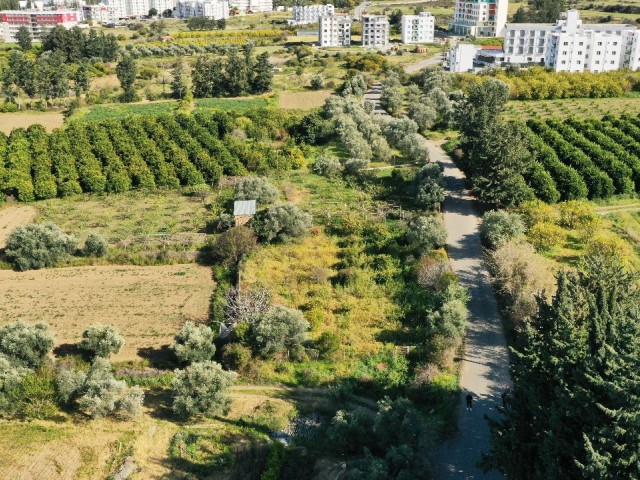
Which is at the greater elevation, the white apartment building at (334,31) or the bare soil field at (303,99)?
the white apartment building at (334,31)

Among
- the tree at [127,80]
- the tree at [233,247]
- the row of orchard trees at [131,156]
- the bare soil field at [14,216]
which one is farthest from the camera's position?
the tree at [127,80]

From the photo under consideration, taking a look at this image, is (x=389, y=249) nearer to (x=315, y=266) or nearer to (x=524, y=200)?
(x=315, y=266)

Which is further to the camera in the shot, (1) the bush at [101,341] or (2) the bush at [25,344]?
(1) the bush at [101,341]

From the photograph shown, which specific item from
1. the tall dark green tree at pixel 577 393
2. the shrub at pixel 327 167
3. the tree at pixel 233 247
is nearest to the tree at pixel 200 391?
the tall dark green tree at pixel 577 393

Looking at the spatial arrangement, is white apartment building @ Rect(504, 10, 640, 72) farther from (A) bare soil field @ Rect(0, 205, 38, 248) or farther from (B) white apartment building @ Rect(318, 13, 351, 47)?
(A) bare soil field @ Rect(0, 205, 38, 248)

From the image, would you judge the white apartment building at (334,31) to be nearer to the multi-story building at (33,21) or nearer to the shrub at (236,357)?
the multi-story building at (33,21)

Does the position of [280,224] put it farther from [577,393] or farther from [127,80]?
[127,80]

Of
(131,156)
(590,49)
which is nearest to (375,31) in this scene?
(590,49)
